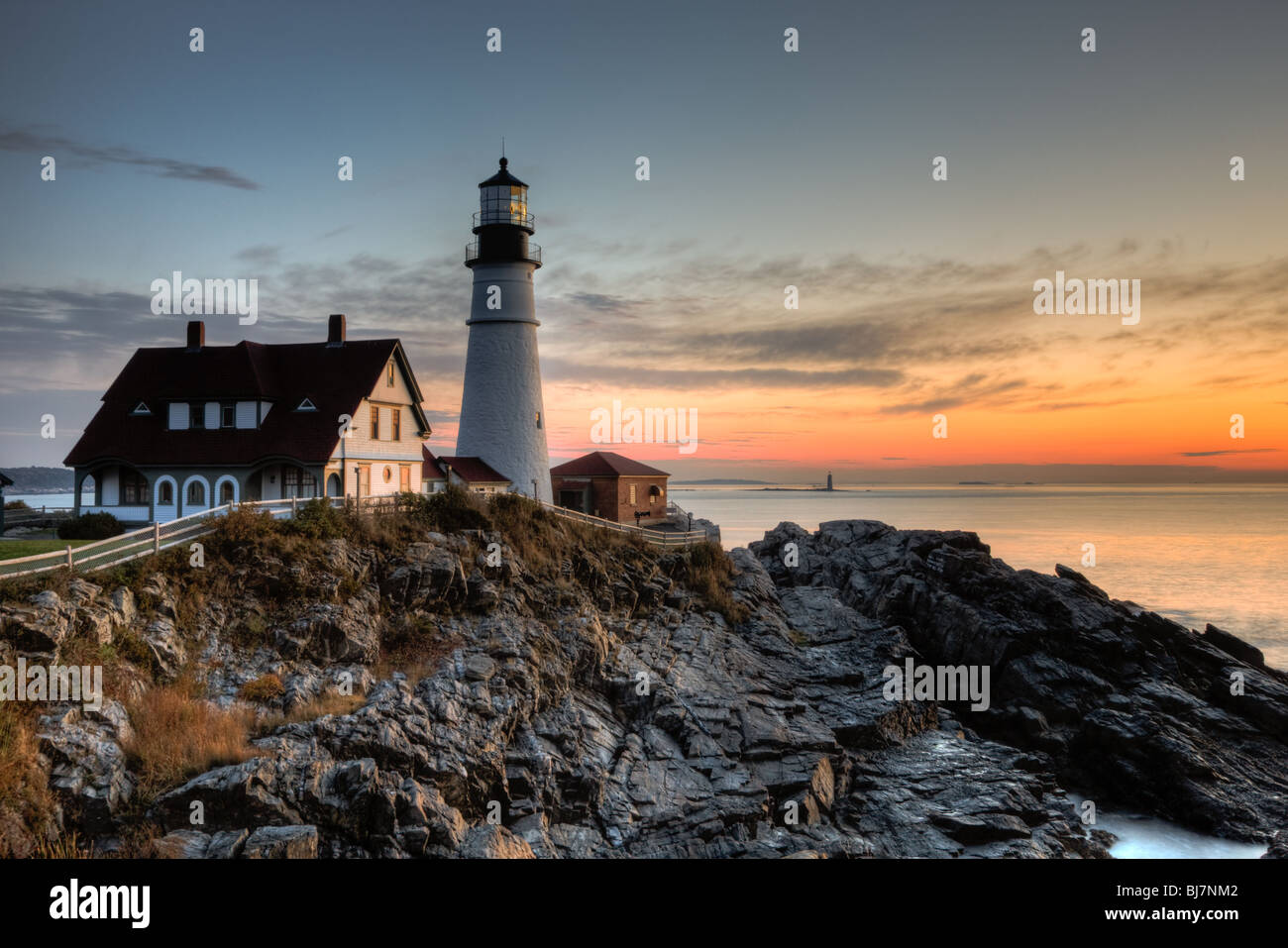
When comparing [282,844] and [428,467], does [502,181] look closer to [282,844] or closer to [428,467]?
[428,467]

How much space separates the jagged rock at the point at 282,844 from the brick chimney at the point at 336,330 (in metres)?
23.7

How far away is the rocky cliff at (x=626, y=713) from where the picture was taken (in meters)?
13.0

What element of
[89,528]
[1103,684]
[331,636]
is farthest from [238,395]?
[1103,684]

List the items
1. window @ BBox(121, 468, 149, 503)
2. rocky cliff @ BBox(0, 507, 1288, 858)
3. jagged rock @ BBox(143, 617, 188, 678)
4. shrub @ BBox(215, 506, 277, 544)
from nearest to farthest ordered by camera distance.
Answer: rocky cliff @ BBox(0, 507, 1288, 858), jagged rock @ BBox(143, 617, 188, 678), shrub @ BBox(215, 506, 277, 544), window @ BBox(121, 468, 149, 503)

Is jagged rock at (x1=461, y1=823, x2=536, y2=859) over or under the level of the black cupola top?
under

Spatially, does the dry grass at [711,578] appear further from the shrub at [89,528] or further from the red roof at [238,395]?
the shrub at [89,528]

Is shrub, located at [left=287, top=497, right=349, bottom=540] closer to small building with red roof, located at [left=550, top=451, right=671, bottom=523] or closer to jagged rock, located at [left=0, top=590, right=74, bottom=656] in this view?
jagged rock, located at [left=0, top=590, right=74, bottom=656]

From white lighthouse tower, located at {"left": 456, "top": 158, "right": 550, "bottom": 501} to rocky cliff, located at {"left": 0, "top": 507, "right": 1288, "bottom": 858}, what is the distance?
8617 mm

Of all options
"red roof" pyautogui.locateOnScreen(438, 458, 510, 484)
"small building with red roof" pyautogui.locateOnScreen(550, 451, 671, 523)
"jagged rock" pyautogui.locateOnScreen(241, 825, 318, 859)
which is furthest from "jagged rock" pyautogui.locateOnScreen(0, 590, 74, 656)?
"small building with red roof" pyautogui.locateOnScreen(550, 451, 671, 523)

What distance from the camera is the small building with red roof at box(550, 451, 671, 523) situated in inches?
1622

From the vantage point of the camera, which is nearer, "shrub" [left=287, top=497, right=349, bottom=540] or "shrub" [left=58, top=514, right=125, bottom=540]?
"shrub" [left=287, top=497, right=349, bottom=540]

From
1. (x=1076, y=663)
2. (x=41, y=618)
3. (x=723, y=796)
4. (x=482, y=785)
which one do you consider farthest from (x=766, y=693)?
(x=41, y=618)
